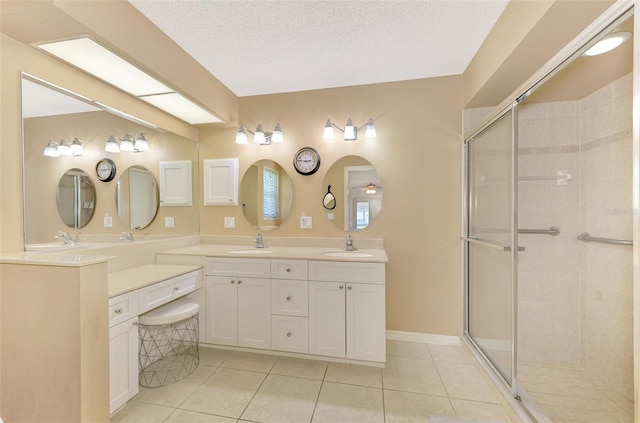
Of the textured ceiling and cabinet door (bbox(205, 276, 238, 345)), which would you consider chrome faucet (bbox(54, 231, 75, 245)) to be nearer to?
cabinet door (bbox(205, 276, 238, 345))

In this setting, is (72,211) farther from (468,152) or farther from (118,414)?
(468,152)

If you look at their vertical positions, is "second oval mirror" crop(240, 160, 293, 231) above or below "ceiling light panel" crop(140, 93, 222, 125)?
below

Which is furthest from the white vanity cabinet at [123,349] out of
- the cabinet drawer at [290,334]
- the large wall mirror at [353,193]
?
the large wall mirror at [353,193]

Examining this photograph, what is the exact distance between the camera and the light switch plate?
2.78m

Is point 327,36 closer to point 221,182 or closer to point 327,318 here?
point 221,182

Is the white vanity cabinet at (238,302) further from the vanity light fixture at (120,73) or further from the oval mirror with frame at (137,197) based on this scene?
the vanity light fixture at (120,73)

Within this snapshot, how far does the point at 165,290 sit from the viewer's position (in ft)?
6.45

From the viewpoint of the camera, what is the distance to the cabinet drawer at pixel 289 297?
217cm

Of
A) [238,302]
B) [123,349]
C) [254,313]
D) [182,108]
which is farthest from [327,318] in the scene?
[182,108]

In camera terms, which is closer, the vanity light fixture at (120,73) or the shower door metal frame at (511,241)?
the vanity light fixture at (120,73)

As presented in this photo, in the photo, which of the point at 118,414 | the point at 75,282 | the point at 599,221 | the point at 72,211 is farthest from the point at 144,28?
the point at 599,221

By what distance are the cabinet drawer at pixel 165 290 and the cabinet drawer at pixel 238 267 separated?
14 centimetres

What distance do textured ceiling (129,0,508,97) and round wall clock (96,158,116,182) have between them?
107 centimetres

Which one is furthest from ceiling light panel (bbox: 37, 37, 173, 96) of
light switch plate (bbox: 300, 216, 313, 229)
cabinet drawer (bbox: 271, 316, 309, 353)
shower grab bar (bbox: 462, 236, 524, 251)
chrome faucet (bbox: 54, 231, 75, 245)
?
shower grab bar (bbox: 462, 236, 524, 251)
